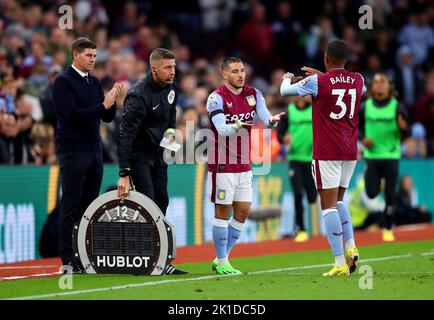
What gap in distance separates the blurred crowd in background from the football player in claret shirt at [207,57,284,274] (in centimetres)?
494

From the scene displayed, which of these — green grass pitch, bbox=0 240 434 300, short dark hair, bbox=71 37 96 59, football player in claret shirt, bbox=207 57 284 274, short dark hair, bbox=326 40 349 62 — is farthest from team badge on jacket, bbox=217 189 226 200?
short dark hair, bbox=71 37 96 59

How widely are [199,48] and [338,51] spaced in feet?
47.7

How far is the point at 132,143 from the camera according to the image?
12.1 m

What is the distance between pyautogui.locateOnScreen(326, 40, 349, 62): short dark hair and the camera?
1168 centimetres

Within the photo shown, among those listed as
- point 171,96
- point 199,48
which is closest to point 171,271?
point 171,96

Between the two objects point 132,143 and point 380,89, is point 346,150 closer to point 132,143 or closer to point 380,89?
point 132,143

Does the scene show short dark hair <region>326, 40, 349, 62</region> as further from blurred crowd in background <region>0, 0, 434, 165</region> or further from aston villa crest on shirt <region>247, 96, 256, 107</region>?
blurred crowd in background <region>0, 0, 434, 165</region>

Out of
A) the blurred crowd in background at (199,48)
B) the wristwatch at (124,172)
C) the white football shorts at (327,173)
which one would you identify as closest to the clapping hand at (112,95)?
the wristwatch at (124,172)

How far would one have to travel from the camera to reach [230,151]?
12.2 meters

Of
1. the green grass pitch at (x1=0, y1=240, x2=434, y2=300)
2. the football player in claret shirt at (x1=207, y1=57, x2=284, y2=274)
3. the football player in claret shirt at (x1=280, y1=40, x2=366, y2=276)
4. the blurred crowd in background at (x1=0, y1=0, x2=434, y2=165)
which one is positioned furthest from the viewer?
the blurred crowd in background at (x1=0, y1=0, x2=434, y2=165)

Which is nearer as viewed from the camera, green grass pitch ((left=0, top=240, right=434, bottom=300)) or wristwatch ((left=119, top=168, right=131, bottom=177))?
green grass pitch ((left=0, top=240, right=434, bottom=300))

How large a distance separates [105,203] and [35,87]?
6.64 metres

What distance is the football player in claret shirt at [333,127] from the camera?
11680mm

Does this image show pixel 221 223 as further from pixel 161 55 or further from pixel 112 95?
pixel 161 55
